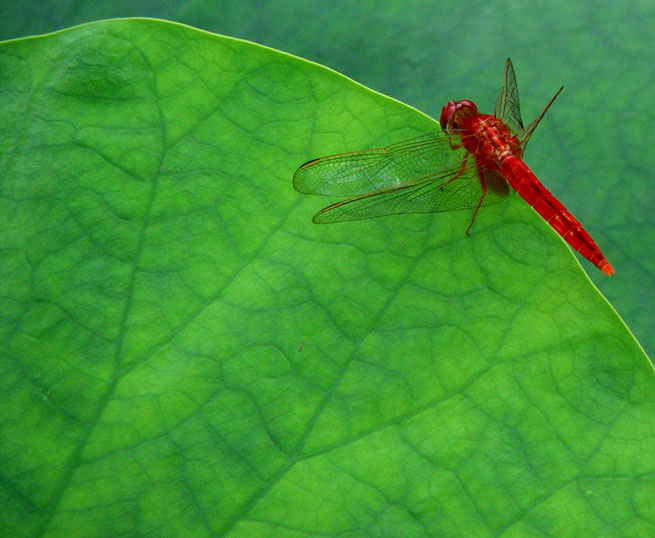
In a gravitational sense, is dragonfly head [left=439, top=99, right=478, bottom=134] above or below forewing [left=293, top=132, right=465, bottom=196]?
above

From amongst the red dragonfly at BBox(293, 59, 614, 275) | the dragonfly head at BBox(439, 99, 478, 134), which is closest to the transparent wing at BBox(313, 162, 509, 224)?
the red dragonfly at BBox(293, 59, 614, 275)

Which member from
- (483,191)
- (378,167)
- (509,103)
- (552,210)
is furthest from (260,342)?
(509,103)

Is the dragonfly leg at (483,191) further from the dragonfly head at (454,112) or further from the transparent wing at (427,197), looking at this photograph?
the dragonfly head at (454,112)

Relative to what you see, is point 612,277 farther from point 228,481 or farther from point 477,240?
point 228,481

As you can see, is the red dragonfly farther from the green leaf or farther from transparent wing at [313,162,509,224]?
the green leaf

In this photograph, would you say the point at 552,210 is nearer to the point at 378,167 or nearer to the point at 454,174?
the point at 454,174

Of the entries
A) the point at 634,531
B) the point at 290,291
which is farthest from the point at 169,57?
the point at 634,531

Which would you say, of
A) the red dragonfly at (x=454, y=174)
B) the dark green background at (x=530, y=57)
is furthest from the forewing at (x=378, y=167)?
the dark green background at (x=530, y=57)
